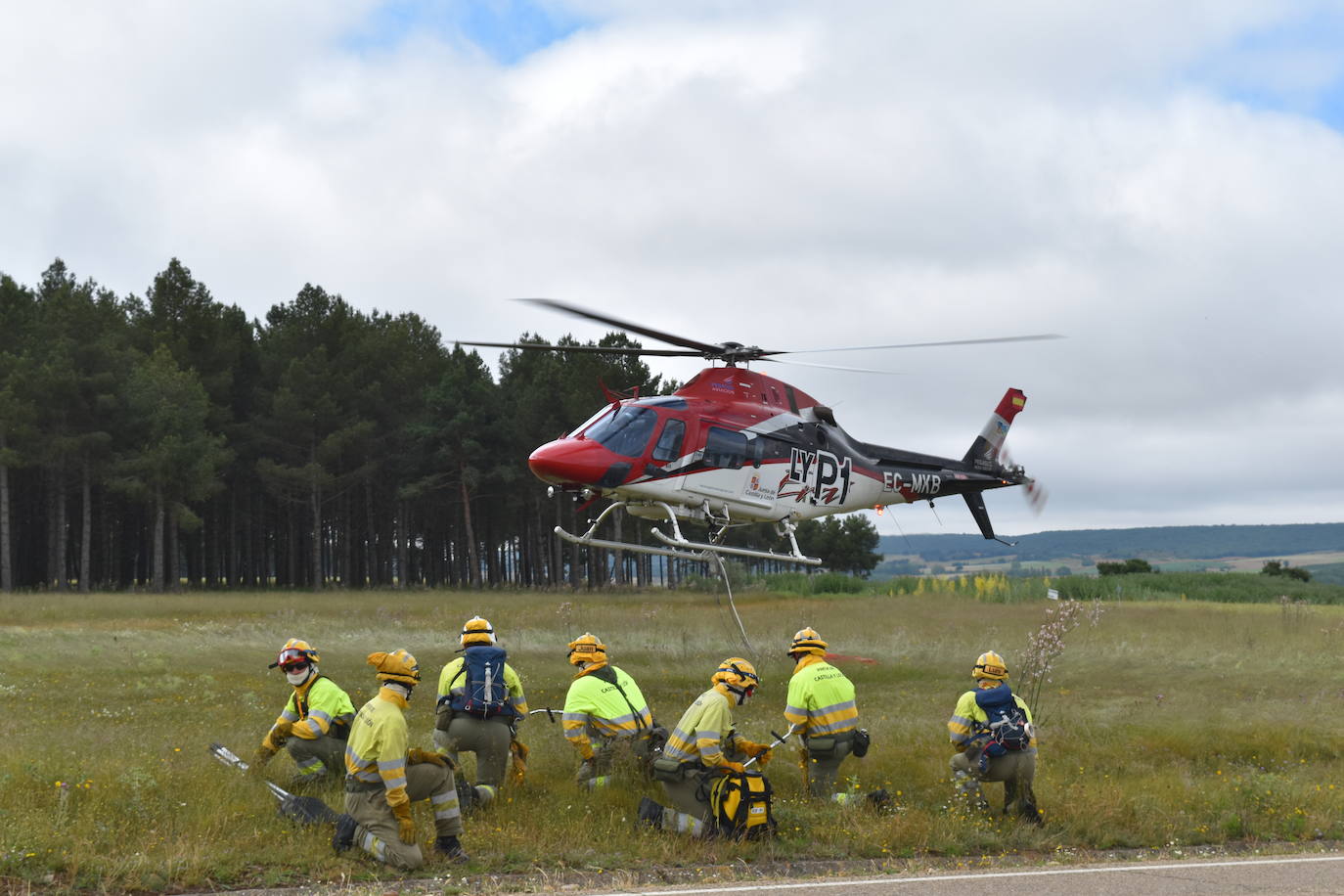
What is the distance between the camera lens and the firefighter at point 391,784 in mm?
9031

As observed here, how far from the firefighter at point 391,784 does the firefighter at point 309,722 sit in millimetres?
1463

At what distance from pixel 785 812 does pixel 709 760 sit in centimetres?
162

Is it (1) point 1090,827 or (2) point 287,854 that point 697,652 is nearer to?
(1) point 1090,827

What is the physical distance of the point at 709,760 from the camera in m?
10.1

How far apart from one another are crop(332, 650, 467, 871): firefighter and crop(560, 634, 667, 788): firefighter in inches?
76.9

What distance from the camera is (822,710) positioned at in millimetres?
11219

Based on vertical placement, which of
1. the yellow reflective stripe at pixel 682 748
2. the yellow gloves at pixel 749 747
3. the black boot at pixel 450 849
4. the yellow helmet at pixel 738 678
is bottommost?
the black boot at pixel 450 849

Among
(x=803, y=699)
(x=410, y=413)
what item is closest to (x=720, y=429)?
(x=803, y=699)

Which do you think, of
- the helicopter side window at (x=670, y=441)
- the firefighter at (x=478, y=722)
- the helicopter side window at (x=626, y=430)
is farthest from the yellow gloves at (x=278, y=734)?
the helicopter side window at (x=670, y=441)

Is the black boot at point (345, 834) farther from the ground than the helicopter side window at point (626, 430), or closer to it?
closer to it

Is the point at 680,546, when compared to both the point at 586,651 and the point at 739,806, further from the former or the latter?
the point at 739,806

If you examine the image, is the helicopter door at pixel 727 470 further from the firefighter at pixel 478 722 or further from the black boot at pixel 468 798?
the black boot at pixel 468 798

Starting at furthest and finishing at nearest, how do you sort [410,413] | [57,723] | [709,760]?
[410,413] → [57,723] → [709,760]

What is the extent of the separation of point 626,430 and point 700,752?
24.5ft
